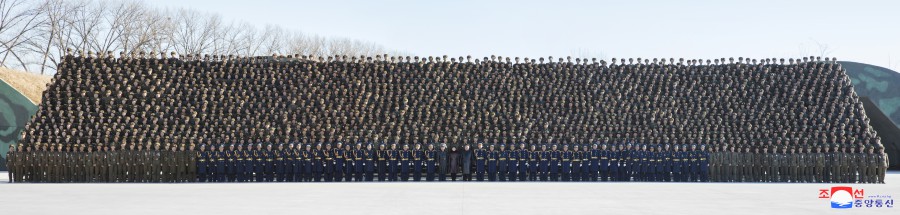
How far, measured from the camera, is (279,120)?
24047 mm

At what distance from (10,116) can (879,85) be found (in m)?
28.0

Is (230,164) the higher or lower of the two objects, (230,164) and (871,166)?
the higher

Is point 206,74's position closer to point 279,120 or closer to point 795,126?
point 279,120

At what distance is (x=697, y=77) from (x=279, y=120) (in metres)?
11.2

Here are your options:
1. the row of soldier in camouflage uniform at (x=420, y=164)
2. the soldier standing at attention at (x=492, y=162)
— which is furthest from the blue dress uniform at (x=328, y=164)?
the soldier standing at attention at (x=492, y=162)

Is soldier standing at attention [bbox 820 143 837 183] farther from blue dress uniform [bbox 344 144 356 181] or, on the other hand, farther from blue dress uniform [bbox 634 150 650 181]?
blue dress uniform [bbox 344 144 356 181]

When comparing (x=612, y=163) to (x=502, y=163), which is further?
(x=612, y=163)

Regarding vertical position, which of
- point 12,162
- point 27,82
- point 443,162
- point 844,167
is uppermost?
point 27,82

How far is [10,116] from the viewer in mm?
29438

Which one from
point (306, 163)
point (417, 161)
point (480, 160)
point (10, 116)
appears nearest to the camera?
point (417, 161)

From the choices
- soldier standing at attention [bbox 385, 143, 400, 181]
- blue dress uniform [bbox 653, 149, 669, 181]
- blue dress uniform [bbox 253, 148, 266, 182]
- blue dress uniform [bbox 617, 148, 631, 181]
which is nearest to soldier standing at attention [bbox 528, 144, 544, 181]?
blue dress uniform [bbox 617, 148, 631, 181]

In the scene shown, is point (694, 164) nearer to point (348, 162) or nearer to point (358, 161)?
point (358, 161)
